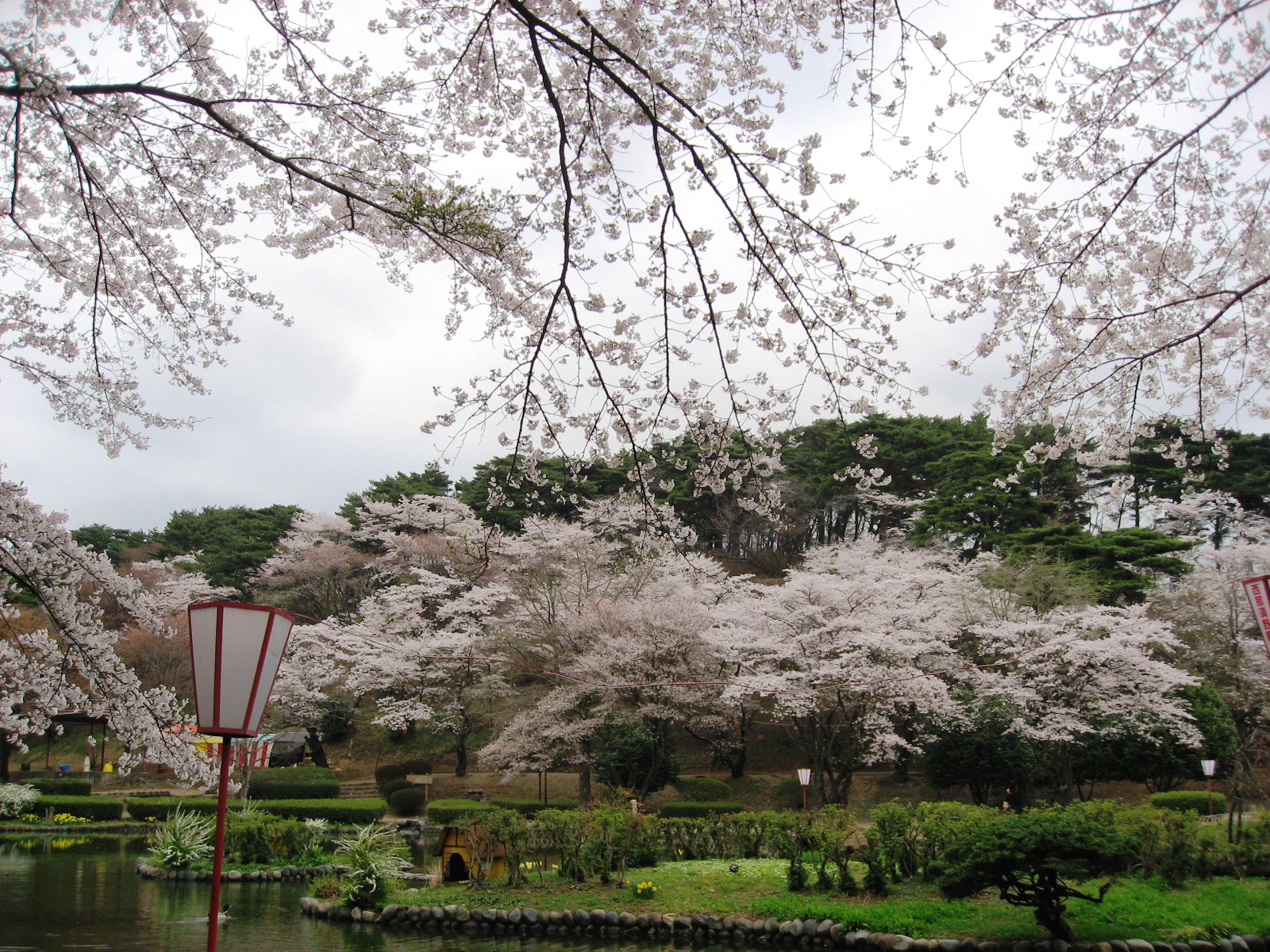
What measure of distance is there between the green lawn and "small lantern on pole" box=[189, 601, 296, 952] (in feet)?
16.4

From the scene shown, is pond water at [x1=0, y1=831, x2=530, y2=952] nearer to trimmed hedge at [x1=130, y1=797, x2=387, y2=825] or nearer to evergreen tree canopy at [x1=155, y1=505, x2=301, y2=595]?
trimmed hedge at [x1=130, y1=797, x2=387, y2=825]

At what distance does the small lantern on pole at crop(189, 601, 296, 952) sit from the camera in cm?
296

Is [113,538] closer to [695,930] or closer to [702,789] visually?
[702,789]

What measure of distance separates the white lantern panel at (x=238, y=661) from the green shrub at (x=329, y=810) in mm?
13498

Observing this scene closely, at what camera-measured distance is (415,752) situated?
2197cm

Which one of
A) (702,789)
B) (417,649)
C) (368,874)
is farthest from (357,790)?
(368,874)

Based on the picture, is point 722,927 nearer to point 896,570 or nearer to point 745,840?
point 745,840

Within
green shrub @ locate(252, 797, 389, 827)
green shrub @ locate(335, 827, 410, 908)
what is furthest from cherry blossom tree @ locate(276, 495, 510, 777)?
green shrub @ locate(335, 827, 410, 908)

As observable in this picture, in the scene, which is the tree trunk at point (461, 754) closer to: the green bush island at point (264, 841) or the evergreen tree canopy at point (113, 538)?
the green bush island at point (264, 841)

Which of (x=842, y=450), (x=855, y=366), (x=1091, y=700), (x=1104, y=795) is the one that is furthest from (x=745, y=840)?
(x=842, y=450)

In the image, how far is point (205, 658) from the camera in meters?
2.99

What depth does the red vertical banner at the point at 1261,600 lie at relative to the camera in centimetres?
433

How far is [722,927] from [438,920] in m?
2.60

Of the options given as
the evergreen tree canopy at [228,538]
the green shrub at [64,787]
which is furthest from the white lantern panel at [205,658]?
the evergreen tree canopy at [228,538]
